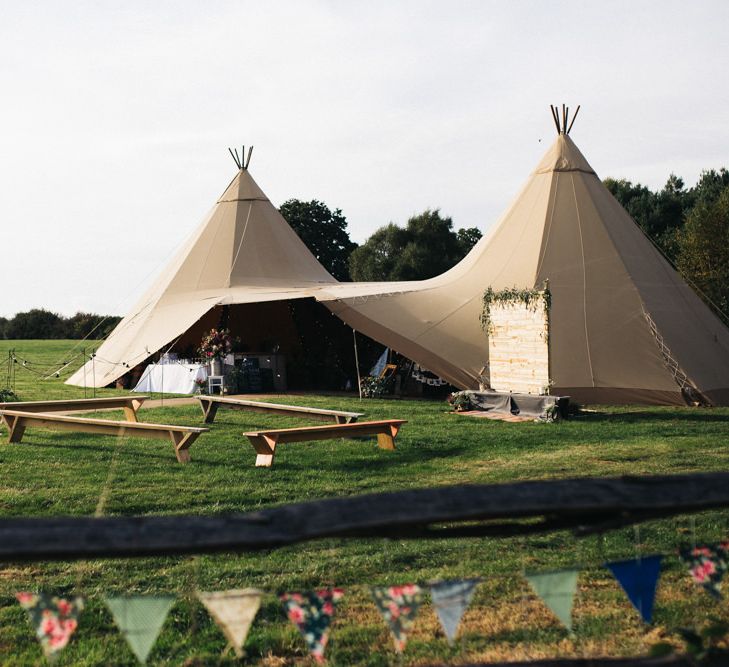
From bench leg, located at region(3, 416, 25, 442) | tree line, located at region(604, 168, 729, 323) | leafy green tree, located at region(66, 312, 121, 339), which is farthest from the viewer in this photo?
leafy green tree, located at region(66, 312, 121, 339)

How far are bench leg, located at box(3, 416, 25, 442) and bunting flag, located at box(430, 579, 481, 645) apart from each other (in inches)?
289

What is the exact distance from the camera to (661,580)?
13.2 feet

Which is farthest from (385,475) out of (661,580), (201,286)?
(201,286)

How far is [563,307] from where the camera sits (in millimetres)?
13156

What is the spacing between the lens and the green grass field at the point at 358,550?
3322 millimetres

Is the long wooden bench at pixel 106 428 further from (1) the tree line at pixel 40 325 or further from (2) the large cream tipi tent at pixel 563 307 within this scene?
(1) the tree line at pixel 40 325

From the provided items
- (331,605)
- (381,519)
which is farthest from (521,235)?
(381,519)

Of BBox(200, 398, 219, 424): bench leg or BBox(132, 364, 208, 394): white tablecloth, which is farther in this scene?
BBox(132, 364, 208, 394): white tablecloth

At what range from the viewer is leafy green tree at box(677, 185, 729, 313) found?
2330 cm

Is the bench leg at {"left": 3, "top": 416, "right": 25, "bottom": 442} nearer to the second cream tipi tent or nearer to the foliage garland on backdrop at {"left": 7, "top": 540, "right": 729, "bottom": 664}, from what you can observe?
the second cream tipi tent

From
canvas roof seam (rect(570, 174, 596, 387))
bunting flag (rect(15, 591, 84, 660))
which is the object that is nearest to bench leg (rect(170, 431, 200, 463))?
bunting flag (rect(15, 591, 84, 660))

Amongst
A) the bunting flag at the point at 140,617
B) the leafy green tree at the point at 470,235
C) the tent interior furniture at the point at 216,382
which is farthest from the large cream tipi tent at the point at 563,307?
the leafy green tree at the point at 470,235

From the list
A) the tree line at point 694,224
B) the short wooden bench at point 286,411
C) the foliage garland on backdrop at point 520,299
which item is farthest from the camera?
the tree line at point 694,224

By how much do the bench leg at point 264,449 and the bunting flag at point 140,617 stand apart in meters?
4.99
